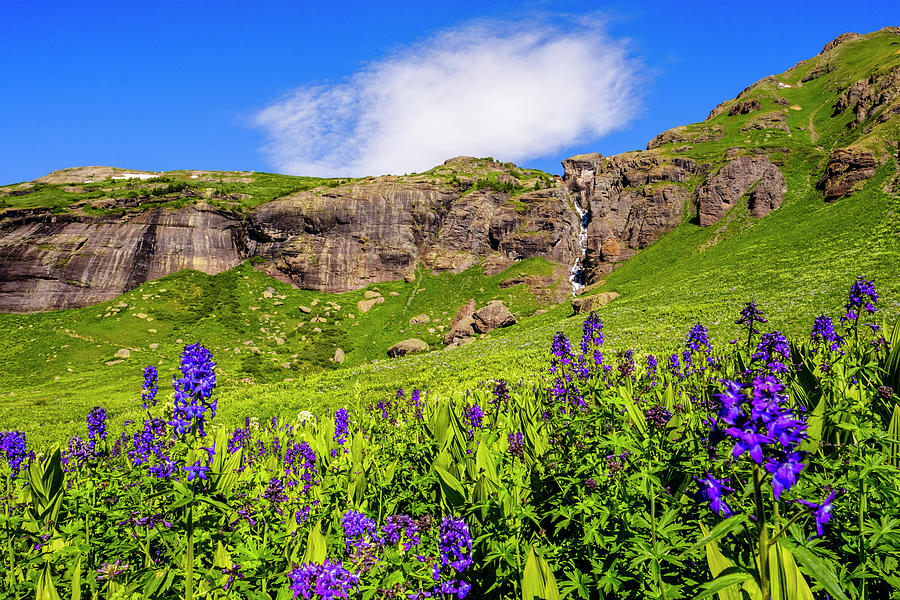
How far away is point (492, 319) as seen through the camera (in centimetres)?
3938

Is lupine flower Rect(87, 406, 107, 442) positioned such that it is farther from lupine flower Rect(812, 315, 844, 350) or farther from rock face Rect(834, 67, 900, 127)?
rock face Rect(834, 67, 900, 127)

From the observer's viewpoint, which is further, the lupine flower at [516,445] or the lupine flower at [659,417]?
the lupine flower at [516,445]

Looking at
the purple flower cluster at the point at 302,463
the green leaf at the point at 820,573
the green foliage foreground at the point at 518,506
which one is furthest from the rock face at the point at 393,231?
the green leaf at the point at 820,573

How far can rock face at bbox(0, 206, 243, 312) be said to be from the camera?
43031 millimetres

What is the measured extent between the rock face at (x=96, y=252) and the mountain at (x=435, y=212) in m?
0.13

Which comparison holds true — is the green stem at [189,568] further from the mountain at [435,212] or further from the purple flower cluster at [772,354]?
the mountain at [435,212]

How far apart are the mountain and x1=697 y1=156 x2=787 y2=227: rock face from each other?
152 millimetres

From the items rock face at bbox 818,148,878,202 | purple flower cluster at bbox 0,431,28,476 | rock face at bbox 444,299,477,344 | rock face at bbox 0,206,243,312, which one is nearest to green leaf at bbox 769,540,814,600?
purple flower cluster at bbox 0,431,28,476

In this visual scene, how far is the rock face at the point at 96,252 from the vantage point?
43.0m

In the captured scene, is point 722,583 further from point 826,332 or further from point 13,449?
point 13,449

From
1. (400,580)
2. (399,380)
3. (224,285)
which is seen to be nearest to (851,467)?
(400,580)

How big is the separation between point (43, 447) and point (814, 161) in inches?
2639

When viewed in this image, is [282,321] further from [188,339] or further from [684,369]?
[684,369]

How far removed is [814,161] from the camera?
158ft
